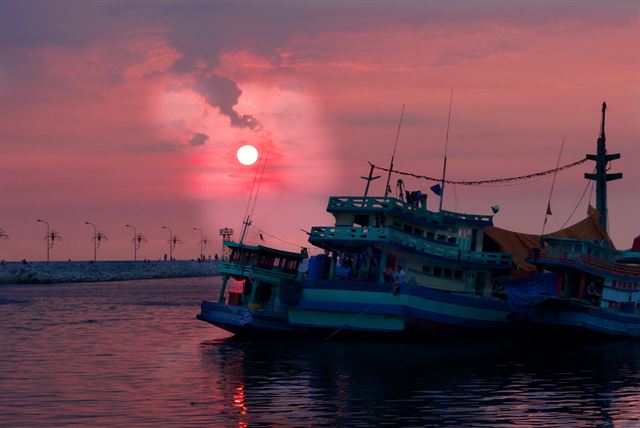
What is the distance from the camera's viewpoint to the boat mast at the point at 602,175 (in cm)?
7275

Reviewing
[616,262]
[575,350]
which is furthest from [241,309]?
[616,262]

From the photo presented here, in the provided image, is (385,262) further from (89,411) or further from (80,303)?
(80,303)

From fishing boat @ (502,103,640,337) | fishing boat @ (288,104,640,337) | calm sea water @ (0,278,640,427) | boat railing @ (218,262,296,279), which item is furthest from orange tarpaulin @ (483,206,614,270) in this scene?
boat railing @ (218,262,296,279)

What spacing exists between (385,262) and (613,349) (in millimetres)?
13587

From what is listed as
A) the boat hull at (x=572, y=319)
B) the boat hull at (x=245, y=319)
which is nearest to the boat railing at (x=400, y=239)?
the boat hull at (x=572, y=319)

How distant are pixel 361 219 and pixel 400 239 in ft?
10.7

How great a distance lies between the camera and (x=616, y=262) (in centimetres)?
6359

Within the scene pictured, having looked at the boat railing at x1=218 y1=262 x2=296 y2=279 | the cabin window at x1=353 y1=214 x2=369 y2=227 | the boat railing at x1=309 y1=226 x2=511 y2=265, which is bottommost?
the boat railing at x1=218 y1=262 x2=296 y2=279

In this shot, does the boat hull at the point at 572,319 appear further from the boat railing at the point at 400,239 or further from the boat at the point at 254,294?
the boat at the point at 254,294

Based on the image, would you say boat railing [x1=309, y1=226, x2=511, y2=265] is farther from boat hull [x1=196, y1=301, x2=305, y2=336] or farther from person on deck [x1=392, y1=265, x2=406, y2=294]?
boat hull [x1=196, y1=301, x2=305, y2=336]

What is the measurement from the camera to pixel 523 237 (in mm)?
66438

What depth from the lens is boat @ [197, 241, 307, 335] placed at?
58438 mm

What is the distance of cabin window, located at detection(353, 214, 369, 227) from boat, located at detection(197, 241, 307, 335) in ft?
13.6

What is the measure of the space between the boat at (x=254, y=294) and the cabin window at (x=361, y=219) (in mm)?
4131
